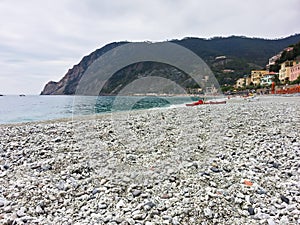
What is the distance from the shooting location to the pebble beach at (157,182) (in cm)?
279

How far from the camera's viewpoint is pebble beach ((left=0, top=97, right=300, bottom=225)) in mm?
2795

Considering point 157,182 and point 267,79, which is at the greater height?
point 267,79

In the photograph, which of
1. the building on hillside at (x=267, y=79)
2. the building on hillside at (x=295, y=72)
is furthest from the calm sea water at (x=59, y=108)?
the building on hillside at (x=267, y=79)

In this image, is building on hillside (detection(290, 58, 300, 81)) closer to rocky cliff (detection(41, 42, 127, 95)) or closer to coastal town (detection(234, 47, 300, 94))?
coastal town (detection(234, 47, 300, 94))

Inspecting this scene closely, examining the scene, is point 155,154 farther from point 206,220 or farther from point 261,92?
point 261,92

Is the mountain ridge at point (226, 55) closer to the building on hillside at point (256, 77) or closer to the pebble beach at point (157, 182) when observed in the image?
the building on hillside at point (256, 77)

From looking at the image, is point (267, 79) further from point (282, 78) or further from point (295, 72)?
point (295, 72)

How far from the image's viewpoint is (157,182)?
3.76 m

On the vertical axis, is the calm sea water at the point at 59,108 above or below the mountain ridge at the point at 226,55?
below

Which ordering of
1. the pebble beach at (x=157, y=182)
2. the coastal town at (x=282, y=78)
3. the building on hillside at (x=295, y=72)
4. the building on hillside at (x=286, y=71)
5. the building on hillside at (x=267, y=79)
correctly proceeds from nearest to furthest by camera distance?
the pebble beach at (x=157, y=182) → the coastal town at (x=282, y=78) → the building on hillside at (x=295, y=72) → the building on hillside at (x=286, y=71) → the building on hillside at (x=267, y=79)

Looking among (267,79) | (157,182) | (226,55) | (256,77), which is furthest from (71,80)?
(157,182)

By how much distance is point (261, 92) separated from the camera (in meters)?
54.8

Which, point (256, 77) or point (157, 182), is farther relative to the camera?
point (256, 77)

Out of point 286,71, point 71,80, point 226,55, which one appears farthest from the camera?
point 226,55
